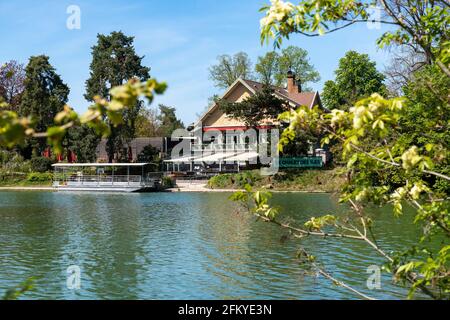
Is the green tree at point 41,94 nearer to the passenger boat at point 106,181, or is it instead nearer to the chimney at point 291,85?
the passenger boat at point 106,181

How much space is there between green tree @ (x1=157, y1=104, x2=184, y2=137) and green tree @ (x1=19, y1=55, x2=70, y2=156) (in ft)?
91.2

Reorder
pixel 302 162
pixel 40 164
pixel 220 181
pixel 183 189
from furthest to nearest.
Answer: pixel 40 164, pixel 302 162, pixel 220 181, pixel 183 189

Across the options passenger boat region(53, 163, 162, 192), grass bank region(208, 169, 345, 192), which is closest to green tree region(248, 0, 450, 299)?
grass bank region(208, 169, 345, 192)

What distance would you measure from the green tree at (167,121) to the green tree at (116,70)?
94.7 feet

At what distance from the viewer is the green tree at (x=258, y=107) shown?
1795 inches

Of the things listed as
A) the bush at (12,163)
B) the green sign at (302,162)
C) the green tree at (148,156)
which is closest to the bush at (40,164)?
the bush at (12,163)

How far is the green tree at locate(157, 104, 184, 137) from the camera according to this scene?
3378 inches

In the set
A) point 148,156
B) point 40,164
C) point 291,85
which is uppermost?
point 291,85

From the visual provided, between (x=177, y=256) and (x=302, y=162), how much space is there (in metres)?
32.7

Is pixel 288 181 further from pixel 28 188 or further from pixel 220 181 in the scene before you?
pixel 28 188

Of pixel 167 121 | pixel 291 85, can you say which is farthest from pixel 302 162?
pixel 167 121

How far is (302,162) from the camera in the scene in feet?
153

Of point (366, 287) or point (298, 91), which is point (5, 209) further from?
point (298, 91)
